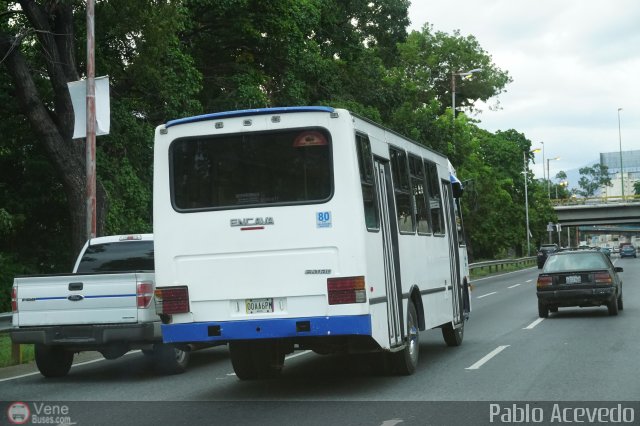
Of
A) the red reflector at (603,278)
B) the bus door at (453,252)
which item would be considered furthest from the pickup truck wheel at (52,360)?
the red reflector at (603,278)

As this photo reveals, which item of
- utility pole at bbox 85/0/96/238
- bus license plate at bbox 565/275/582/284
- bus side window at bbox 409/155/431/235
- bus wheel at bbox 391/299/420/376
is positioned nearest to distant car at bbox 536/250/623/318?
bus license plate at bbox 565/275/582/284

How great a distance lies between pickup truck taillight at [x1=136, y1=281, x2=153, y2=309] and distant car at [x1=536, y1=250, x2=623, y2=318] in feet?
36.1

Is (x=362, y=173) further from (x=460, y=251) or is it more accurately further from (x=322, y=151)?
(x=460, y=251)

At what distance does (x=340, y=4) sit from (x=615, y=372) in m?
30.7

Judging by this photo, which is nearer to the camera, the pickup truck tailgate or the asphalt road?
the asphalt road

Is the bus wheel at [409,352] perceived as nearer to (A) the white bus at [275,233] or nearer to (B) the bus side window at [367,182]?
(A) the white bus at [275,233]

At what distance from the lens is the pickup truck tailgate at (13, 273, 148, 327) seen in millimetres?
12625

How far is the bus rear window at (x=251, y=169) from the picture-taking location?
10648 millimetres

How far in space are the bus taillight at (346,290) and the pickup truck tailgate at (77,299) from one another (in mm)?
3376

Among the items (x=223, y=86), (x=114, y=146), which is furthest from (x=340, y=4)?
(x=114, y=146)

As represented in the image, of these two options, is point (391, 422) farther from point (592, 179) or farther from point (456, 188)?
point (592, 179)

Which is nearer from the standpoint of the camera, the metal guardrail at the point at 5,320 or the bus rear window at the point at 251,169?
the bus rear window at the point at 251,169

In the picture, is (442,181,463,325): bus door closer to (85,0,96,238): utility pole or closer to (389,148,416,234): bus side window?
(389,148,416,234): bus side window

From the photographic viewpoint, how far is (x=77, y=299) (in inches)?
503
